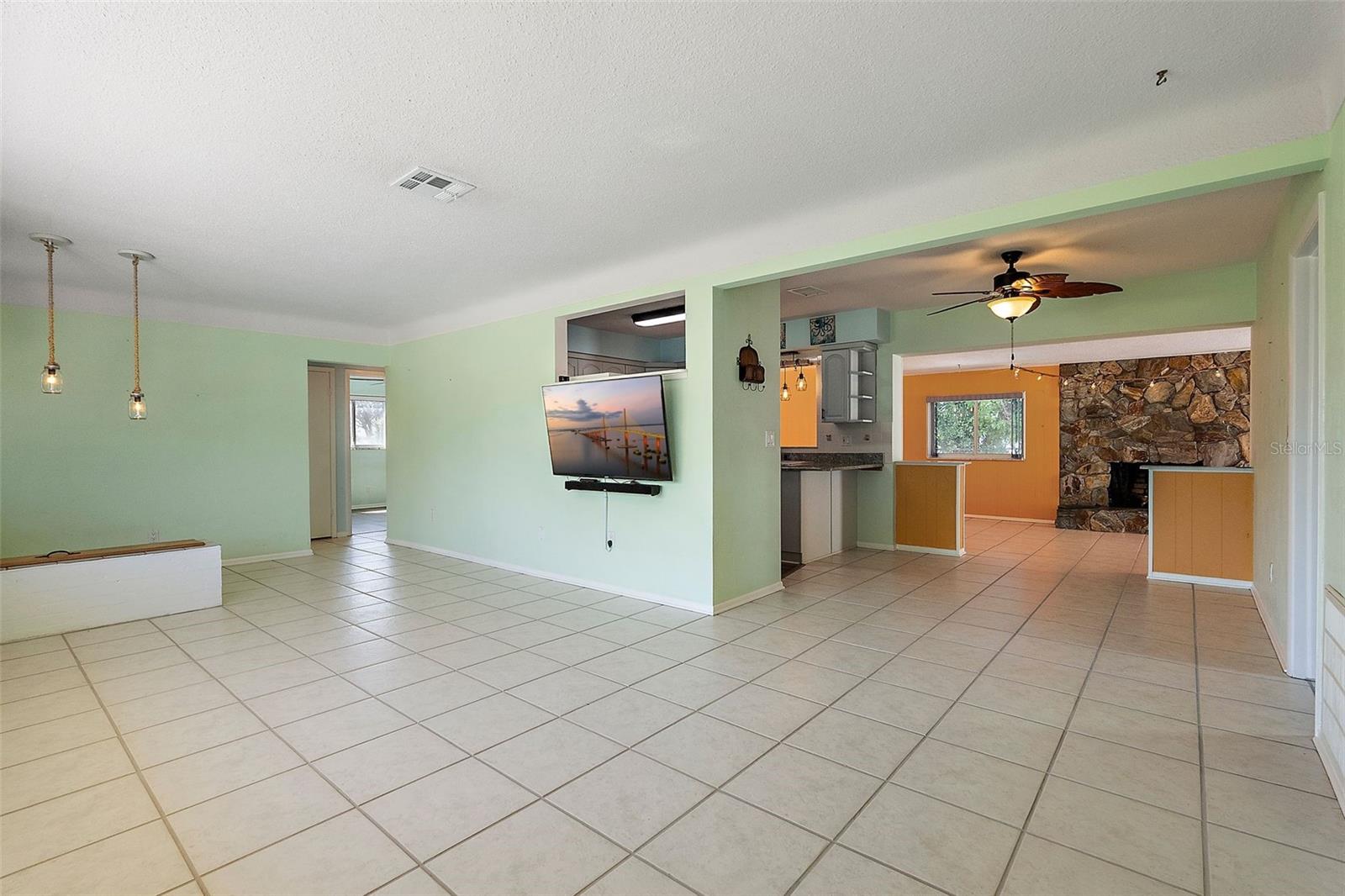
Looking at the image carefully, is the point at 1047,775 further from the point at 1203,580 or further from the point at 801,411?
the point at 801,411

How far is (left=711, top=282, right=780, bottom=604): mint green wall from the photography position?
4469 mm

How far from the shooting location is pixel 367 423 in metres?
11.3

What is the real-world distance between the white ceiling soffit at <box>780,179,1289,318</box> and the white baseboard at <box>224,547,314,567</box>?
19.1 ft

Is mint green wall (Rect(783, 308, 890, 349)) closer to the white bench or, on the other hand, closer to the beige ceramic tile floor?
the beige ceramic tile floor

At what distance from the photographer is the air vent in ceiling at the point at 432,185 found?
10.1 feet

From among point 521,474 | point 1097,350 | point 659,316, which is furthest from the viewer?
point 1097,350

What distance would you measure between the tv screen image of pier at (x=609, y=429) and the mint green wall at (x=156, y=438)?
11.1ft

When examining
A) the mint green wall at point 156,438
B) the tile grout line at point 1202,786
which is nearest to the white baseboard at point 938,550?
the tile grout line at point 1202,786

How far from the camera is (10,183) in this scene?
3172 millimetres

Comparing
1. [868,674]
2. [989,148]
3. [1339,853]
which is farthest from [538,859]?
[989,148]

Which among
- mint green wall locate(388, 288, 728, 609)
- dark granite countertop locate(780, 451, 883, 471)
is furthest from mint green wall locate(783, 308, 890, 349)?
mint green wall locate(388, 288, 728, 609)

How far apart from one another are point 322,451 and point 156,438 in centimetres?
221

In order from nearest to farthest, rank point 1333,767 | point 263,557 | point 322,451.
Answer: point 1333,767 < point 263,557 < point 322,451

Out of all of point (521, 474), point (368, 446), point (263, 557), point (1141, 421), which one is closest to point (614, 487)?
point (521, 474)
